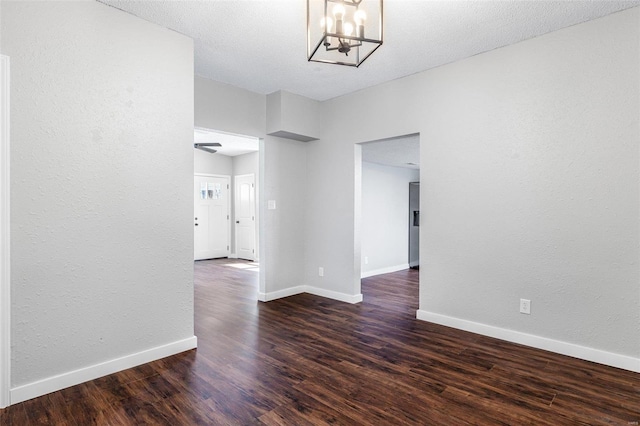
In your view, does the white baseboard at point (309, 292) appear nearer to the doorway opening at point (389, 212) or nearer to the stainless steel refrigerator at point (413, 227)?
the doorway opening at point (389, 212)

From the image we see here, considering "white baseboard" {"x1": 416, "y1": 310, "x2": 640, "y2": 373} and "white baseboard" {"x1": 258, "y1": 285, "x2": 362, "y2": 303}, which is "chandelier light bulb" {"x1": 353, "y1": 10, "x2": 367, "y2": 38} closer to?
"white baseboard" {"x1": 416, "y1": 310, "x2": 640, "y2": 373}

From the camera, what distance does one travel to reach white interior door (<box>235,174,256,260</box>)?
28.5ft

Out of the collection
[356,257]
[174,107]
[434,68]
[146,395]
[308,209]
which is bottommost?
[146,395]

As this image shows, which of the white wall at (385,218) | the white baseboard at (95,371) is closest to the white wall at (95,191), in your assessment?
the white baseboard at (95,371)

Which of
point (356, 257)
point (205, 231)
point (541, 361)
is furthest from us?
point (205, 231)

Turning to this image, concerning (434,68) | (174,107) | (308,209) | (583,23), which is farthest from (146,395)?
(583,23)

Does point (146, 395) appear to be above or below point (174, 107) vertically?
below

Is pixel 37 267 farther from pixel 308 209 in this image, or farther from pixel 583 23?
pixel 583 23

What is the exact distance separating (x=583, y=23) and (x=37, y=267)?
4401mm

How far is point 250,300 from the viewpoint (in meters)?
4.66

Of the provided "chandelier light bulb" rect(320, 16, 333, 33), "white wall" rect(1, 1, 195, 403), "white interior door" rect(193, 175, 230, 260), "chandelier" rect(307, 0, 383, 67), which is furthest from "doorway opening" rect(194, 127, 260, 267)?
"chandelier light bulb" rect(320, 16, 333, 33)

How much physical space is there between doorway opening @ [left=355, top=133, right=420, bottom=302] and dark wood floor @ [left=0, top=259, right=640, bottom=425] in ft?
9.49

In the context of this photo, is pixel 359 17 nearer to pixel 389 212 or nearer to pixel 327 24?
pixel 327 24

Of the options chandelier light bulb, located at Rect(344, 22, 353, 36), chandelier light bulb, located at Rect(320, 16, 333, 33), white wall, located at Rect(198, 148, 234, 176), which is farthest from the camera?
white wall, located at Rect(198, 148, 234, 176)
